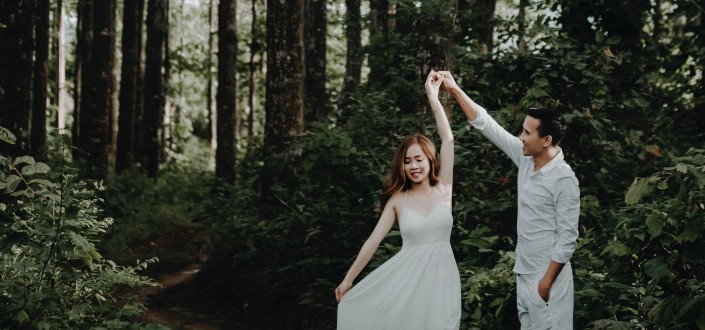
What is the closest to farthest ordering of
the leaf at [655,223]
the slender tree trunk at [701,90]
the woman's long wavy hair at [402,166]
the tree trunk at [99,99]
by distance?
the leaf at [655,223], the woman's long wavy hair at [402,166], the slender tree trunk at [701,90], the tree trunk at [99,99]

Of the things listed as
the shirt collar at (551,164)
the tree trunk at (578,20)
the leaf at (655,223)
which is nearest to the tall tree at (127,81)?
the tree trunk at (578,20)

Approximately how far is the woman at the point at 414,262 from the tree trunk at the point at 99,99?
1204cm

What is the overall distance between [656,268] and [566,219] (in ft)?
2.44

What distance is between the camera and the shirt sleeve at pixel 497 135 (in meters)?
5.80

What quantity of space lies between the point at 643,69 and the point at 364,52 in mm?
4287

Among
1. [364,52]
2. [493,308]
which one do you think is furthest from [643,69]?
[493,308]

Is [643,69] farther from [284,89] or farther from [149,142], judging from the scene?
[149,142]

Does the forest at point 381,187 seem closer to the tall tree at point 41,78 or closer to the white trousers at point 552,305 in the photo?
the tall tree at point 41,78

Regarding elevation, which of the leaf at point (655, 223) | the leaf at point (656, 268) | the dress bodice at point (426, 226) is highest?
the leaf at point (655, 223)

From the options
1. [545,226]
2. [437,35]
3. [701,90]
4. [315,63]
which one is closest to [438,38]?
[437,35]

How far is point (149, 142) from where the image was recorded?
2405 cm

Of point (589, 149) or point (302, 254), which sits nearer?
point (589, 149)

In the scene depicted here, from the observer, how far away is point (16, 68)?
11.6 metres

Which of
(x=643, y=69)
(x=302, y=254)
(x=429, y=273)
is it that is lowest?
(x=302, y=254)
